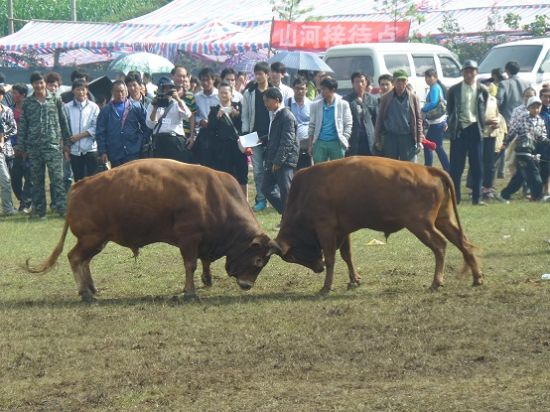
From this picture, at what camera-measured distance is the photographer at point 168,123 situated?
16.4 m

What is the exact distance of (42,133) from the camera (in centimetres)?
1702

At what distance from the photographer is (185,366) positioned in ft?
28.2

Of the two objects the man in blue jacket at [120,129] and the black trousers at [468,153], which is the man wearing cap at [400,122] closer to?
the black trousers at [468,153]

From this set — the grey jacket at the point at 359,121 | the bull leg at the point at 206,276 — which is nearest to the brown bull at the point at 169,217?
the bull leg at the point at 206,276

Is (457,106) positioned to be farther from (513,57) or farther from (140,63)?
(140,63)

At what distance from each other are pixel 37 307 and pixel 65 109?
6747mm

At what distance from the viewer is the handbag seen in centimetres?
1989

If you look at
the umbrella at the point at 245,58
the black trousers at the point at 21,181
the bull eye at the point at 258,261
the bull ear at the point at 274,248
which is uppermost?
the bull ear at the point at 274,248

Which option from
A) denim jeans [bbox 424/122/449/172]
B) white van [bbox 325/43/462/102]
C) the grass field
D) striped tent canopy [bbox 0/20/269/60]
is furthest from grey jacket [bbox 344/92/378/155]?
striped tent canopy [bbox 0/20/269/60]

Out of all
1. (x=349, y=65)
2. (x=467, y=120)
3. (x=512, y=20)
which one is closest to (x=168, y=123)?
(x=467, y=120)

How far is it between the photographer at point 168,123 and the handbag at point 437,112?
4.75 m

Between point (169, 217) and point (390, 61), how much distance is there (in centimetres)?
1695

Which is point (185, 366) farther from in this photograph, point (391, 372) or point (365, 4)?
point (365, 4)

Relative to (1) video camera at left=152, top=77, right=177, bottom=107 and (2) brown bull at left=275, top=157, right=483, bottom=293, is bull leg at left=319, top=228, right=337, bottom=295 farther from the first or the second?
(1) video camera at left=152, top=77, right=177, bottom=107
